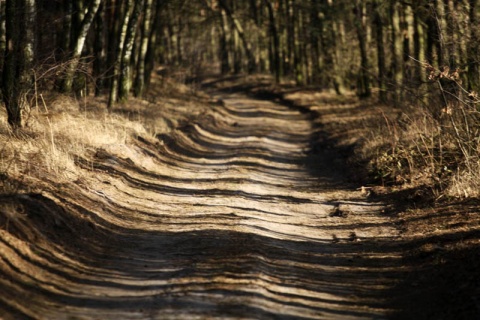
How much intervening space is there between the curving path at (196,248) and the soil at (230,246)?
2cm

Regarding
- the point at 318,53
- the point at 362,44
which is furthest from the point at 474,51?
the point at 318,53

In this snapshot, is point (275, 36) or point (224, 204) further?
point (275, 36)

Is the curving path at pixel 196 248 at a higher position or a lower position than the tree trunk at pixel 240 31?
lower

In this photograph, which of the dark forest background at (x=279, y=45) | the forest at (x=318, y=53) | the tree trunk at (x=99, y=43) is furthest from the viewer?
the tree trunk at (x=99, y=43)

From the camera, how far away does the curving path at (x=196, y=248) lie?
627 cm

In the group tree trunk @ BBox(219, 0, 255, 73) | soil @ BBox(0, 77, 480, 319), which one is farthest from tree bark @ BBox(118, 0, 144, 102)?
tree trunk @ BBox(219, 0, 255, 73)

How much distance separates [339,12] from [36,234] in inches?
920

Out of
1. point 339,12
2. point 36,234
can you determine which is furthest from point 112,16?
point 36,234

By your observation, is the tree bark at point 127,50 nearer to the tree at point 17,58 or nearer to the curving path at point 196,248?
the curving path at point 196,248

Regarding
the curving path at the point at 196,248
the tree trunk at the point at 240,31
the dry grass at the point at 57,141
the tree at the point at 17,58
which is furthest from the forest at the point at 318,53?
the curving path at the point at 196,248

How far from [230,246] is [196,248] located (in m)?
0.40

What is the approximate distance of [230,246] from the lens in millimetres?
8203

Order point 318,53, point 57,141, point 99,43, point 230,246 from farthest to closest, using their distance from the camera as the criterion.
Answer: point 318,53 → point 99,43 → point 57,141 → point 230,246

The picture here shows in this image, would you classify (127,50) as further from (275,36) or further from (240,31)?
(240,31)
